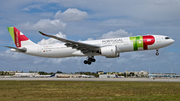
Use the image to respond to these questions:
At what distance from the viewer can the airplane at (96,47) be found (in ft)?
119

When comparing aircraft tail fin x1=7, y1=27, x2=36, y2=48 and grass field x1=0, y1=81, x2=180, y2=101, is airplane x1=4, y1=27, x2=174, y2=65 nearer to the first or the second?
aircraft tail fin x1=7, y1=27, x2=36, y2=48

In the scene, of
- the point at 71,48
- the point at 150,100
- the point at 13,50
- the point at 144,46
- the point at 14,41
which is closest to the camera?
the point at 150,100

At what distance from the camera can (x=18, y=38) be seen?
4612 cm

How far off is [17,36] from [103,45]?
20577 mm

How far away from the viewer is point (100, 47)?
38188 millimetres

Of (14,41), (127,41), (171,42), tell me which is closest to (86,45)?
(127,41)

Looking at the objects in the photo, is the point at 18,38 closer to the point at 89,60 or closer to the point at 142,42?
the point at 89,60

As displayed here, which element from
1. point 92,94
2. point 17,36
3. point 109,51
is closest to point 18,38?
point 17,36

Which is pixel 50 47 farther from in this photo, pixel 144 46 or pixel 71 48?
pixel 144 46

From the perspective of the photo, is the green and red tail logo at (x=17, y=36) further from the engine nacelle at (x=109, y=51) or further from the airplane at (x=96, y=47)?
the engine nacelle at (x=109, y=51)

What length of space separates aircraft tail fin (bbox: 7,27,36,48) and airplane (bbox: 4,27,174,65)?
24cm

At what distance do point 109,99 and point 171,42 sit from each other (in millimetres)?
24209

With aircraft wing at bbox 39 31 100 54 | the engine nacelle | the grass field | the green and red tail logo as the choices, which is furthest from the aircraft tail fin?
the grass field

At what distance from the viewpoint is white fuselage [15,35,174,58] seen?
119 feet
